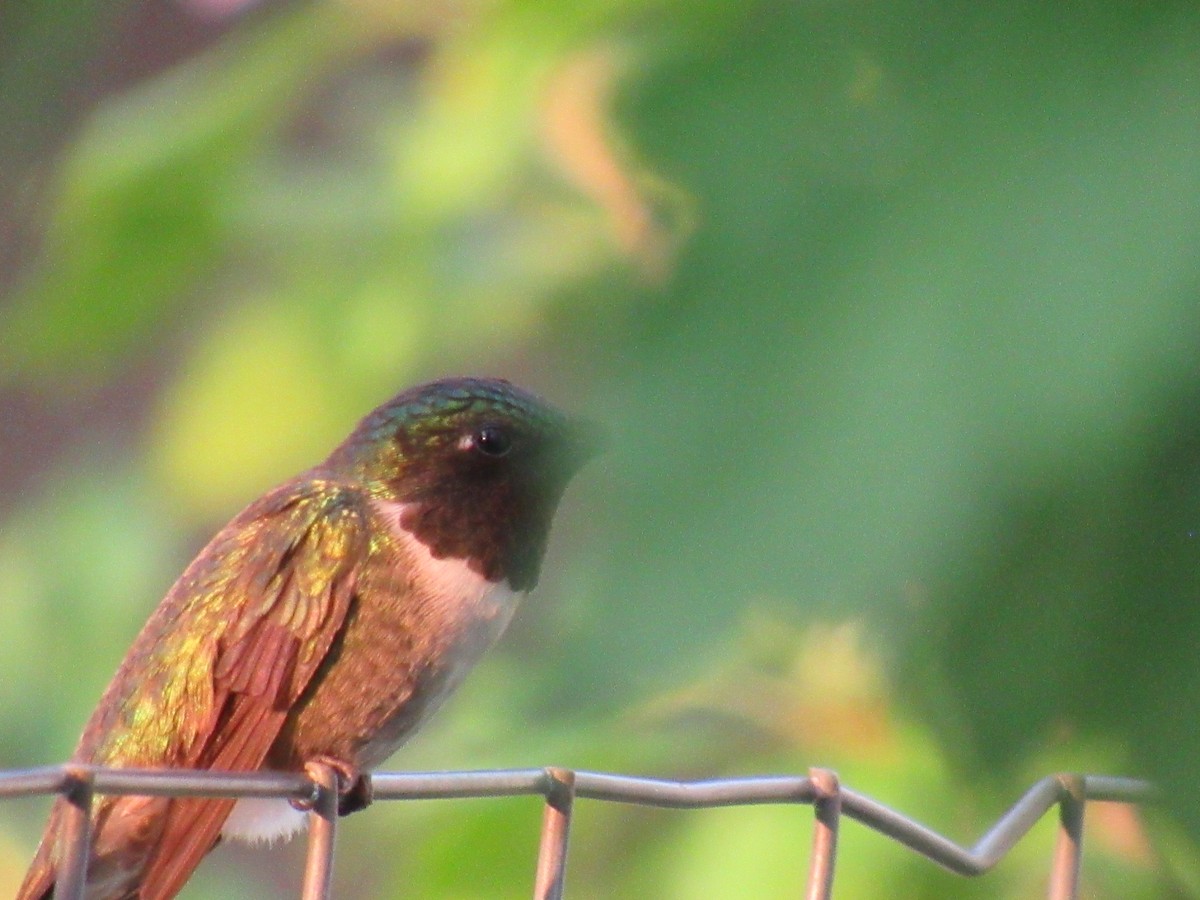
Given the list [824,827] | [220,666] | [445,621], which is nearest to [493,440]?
[445,621]

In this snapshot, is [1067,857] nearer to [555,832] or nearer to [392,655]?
[555,832]

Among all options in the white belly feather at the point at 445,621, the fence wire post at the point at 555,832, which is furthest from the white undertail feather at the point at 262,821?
the fence wire post at the point at 555,832

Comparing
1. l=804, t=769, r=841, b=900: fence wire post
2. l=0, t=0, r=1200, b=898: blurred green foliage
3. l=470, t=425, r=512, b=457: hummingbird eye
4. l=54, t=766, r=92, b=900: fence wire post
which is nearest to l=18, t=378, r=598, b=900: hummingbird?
l=470, t=425, r=512, b=457: hummingbird eye

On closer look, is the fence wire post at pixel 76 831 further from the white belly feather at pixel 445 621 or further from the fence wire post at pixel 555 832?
the white belly feather at pixel 445 621

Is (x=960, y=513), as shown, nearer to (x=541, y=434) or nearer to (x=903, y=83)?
(x=903, y=83)

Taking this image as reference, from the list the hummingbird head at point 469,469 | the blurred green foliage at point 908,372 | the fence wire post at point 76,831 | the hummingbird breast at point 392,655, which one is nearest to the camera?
the blurred green foliage at point 908,372

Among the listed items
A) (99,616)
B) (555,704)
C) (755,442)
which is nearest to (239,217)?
(555,704)

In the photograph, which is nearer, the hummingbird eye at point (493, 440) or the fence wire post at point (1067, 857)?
the fence wire post at point (1067, 857)
